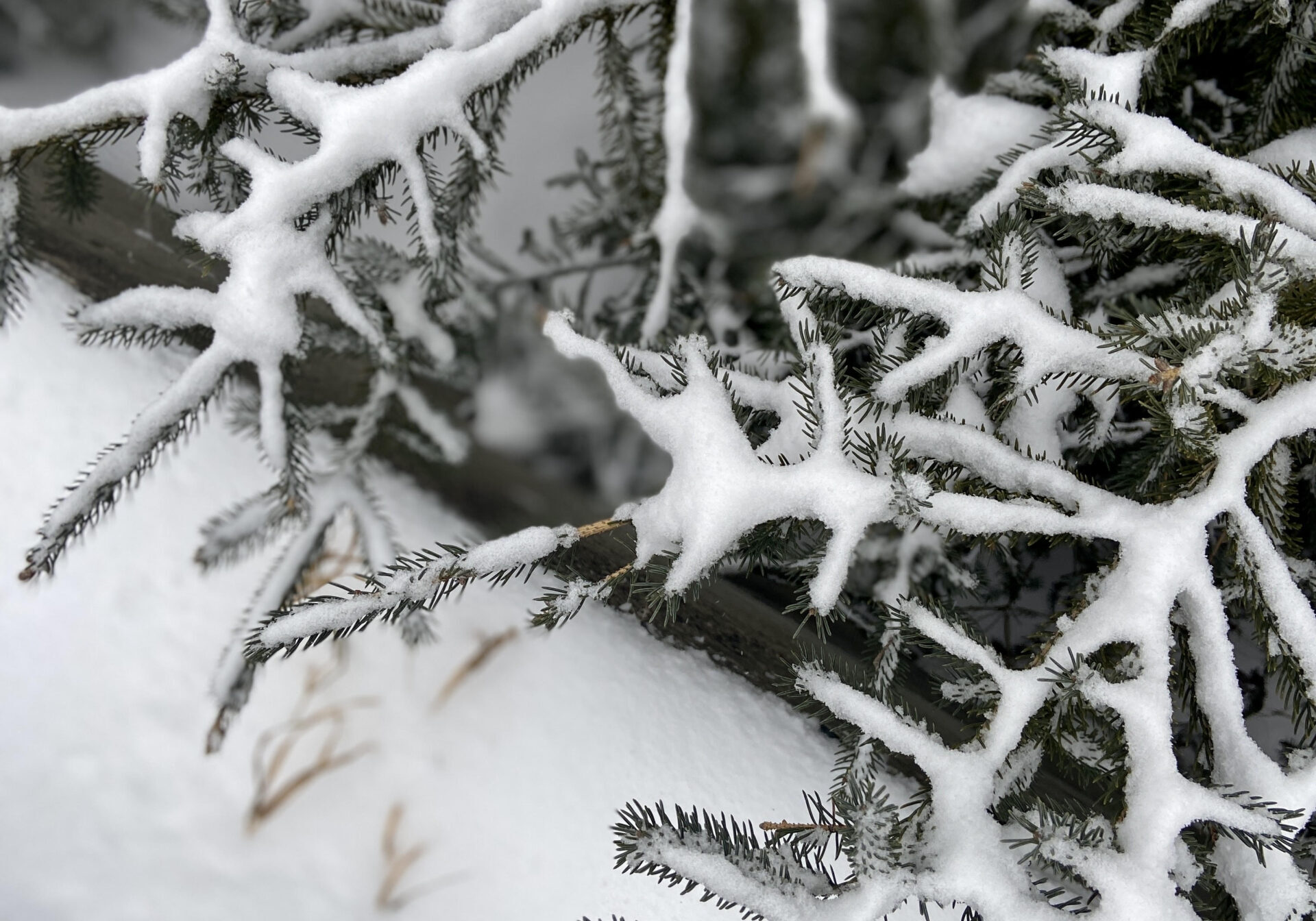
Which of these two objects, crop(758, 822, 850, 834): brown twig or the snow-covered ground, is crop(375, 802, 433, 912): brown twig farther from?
crop(758, 822, 850, 834): brown twig

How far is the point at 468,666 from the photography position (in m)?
1.10

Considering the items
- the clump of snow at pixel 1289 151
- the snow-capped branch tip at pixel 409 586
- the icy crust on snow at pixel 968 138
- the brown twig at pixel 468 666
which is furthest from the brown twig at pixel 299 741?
the clump of snow at pixel 1289 151

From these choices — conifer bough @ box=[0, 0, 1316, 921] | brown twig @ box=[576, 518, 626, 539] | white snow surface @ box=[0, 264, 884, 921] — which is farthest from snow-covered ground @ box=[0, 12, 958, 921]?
brown twig @ box=[576, 518, 626, 539]

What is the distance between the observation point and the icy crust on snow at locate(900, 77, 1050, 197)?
84 cm

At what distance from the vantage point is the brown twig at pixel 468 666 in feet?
3.60

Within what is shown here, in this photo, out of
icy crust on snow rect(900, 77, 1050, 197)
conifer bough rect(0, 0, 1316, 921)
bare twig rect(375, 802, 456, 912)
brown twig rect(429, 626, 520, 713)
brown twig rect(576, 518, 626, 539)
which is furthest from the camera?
brown twig rect(429, 626, 520, 713)

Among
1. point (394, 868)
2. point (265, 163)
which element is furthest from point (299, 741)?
point (265, 163)

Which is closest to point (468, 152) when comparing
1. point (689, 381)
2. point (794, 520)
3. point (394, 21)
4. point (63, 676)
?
point (394, 21)

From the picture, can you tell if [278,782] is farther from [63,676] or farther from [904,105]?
[904,105]

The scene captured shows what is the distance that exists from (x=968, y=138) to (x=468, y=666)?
96 centimetres

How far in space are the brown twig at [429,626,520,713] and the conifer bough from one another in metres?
0.40

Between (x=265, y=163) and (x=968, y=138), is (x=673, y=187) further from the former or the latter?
(x=265, y=163)

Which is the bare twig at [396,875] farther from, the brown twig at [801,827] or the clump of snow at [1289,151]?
the clump of snow at [1289,151]

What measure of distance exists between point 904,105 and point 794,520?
1.01 meters
